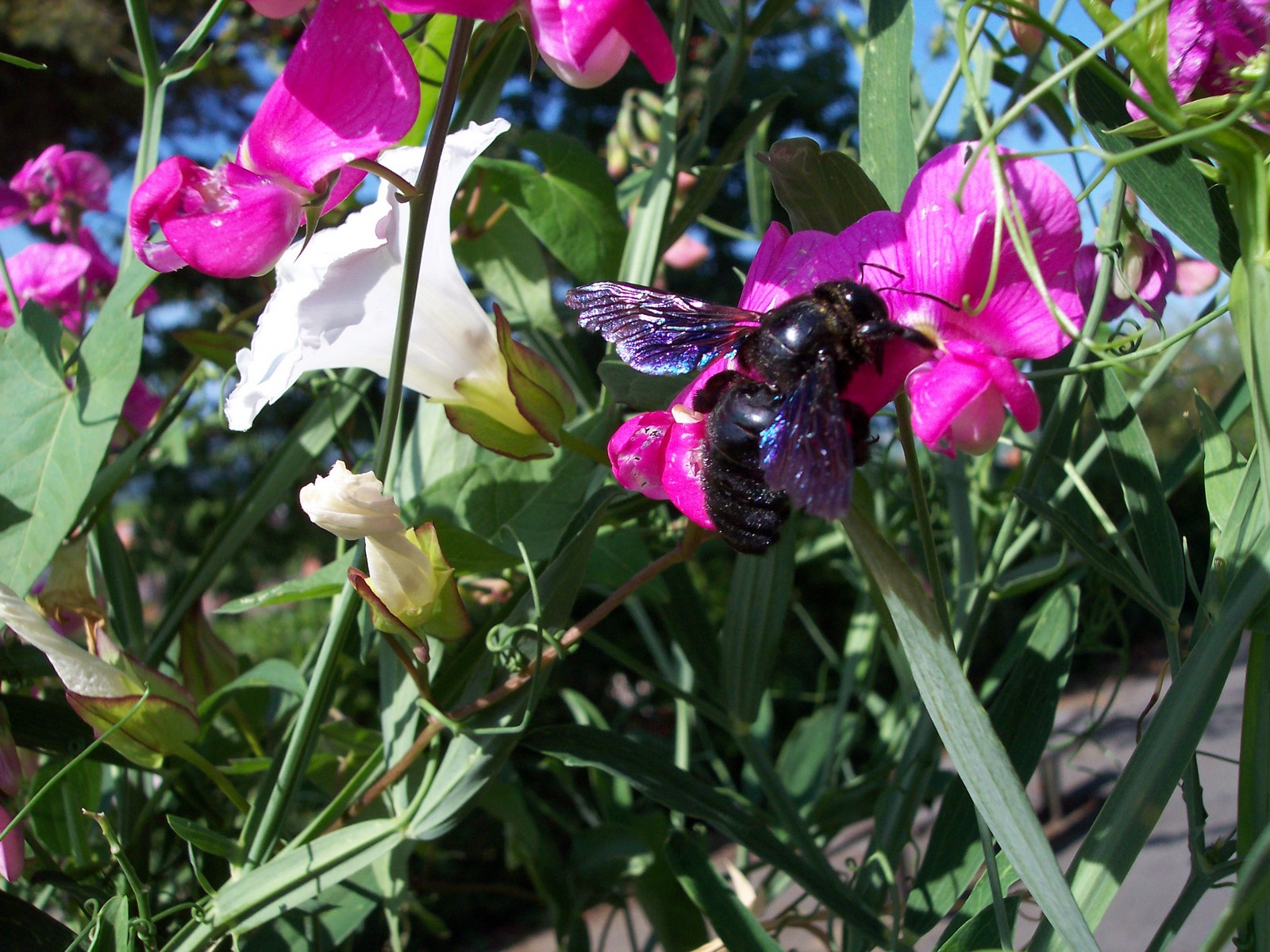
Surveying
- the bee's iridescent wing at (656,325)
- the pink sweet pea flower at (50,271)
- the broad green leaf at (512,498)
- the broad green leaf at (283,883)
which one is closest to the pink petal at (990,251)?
the bee's iridescent wing at (656,325)

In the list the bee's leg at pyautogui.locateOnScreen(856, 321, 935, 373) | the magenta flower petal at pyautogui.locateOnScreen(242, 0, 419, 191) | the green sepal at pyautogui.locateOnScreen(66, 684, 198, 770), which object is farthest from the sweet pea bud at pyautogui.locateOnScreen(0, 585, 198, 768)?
the bee's leg at pyautogui.locateOnScreen(856, 321, 935, 373)

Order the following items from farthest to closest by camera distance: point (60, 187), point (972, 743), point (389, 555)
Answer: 1. point (60, 187)
2. point (389, 555)
3. point (972, 743)

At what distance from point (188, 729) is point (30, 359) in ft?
0.71

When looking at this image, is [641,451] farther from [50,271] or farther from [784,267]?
[50,271]

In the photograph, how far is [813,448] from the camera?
12.9 inches

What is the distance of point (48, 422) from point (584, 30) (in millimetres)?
353

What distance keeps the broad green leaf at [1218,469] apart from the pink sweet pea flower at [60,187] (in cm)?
78

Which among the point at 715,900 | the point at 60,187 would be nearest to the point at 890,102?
the point at 715,900

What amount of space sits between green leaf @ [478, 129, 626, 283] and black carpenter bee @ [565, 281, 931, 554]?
0.16 meters

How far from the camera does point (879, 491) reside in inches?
31.3

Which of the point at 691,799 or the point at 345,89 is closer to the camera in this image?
the point at 345,89

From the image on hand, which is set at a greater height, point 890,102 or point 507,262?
point 890,102

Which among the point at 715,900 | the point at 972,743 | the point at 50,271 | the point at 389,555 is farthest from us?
the point at 50,271

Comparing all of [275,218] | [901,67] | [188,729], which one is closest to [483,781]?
[188,729]
